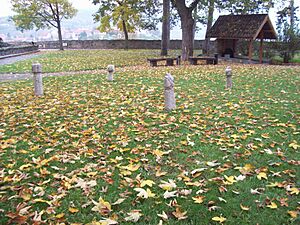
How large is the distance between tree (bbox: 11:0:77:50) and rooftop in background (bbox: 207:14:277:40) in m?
23.8

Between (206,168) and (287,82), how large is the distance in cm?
877

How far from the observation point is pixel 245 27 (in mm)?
21516

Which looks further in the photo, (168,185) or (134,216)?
(168,185)

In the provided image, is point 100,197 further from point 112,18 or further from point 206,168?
point 112,18

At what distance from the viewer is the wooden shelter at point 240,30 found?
2066cm

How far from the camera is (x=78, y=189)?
143 inches

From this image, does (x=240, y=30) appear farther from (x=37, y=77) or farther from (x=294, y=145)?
(x=294, y=145)

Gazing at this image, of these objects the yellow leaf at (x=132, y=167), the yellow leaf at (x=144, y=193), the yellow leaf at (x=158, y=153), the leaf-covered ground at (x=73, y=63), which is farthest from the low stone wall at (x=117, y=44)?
the yellow leaf at (x=144, y=193)

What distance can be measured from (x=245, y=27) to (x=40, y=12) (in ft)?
95.8

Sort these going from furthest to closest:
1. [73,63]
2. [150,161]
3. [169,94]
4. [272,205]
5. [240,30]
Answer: [240,30]
[73,63]
[169,94]
[150,161]
[272,205]

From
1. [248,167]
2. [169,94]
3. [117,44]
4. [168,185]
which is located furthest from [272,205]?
[117,44]

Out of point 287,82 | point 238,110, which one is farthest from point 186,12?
point 238,110

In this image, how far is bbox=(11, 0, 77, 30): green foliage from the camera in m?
39.3

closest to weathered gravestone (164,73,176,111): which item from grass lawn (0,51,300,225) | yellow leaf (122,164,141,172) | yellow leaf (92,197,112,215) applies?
grass lawn (0,51,300,225)
